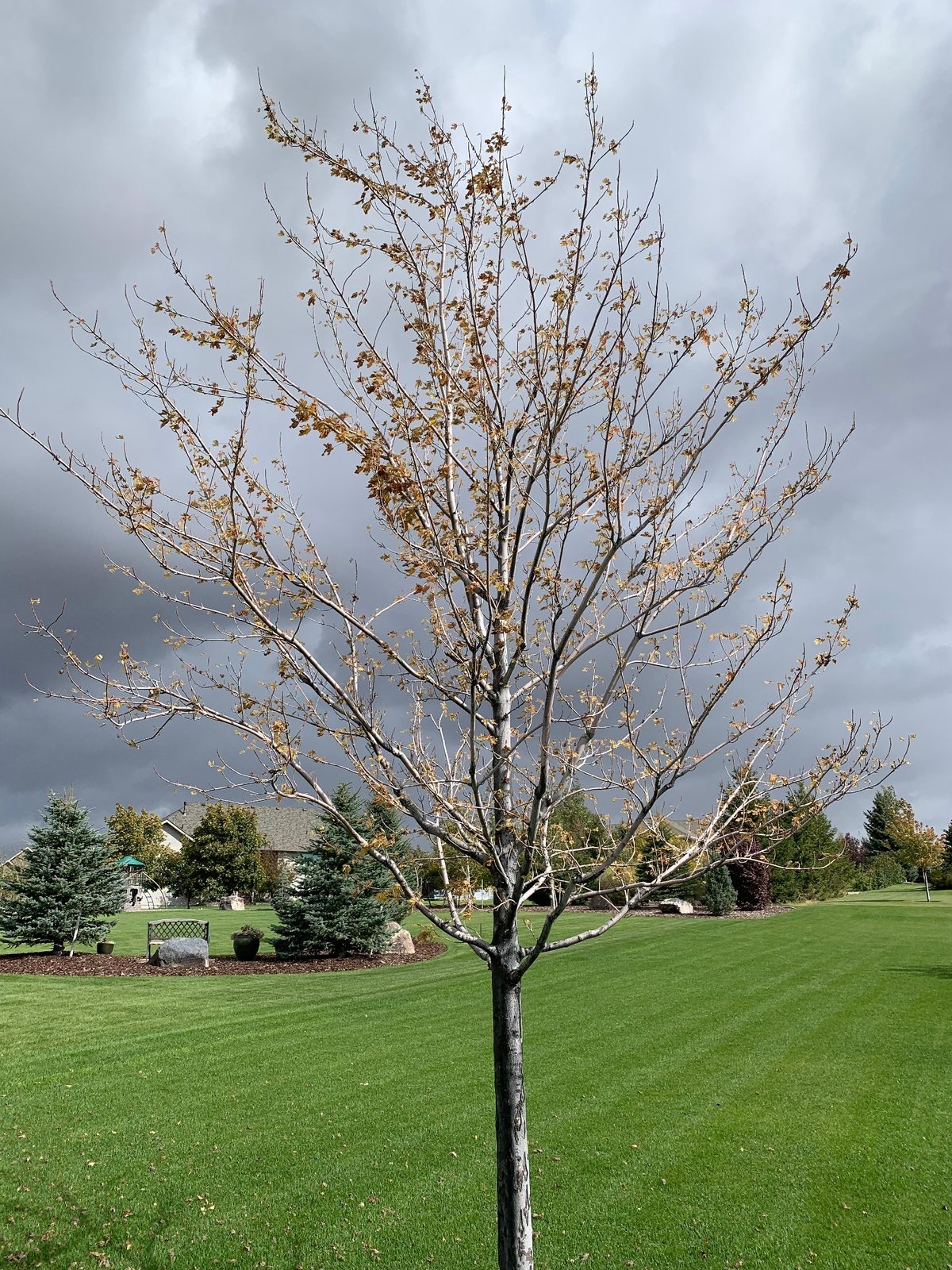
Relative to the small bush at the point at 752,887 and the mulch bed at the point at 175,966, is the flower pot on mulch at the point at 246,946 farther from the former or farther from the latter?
the small bush at the point at 752,887

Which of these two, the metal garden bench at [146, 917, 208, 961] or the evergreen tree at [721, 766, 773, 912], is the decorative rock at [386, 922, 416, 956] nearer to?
the metal garden bench at [146, 917, 208, 961]

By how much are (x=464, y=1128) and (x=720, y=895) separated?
28704 mm

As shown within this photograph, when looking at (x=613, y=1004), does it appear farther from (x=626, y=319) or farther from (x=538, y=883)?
(x=626, y=319)

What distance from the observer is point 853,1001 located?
13.9m

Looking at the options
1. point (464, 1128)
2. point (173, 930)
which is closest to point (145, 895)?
point (173, 930)

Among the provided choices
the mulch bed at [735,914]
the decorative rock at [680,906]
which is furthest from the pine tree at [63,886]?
the decorative rock at [680,906]


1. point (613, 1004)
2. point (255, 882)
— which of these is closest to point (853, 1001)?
point (613, 1004)

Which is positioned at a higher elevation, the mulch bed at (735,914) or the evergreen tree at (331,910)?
the evergreen tree at (331,910)

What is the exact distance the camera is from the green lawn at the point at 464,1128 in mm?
5750

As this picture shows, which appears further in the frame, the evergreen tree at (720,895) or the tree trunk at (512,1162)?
the evergreen tree at (720,895)

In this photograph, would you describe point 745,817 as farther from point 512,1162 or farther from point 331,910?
point 331,910

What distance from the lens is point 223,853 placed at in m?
49.7

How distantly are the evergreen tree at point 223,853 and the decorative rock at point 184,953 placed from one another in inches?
1126

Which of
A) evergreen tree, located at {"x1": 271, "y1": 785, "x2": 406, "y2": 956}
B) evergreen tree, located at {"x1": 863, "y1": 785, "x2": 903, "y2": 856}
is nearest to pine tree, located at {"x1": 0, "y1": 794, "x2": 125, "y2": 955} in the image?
evergreen tree, located at {"x1": 271, "y1": 785, "x2": 406, "y2": 956}
